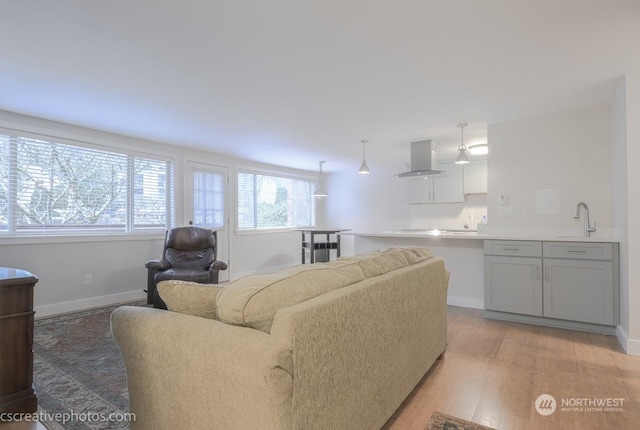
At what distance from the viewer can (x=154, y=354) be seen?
133 centimetres

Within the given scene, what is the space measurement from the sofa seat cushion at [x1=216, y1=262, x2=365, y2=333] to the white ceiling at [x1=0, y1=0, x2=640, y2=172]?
147cm

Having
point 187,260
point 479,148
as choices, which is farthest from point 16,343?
point 479,148

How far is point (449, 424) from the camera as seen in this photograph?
1.81 metres

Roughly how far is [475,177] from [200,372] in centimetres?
603

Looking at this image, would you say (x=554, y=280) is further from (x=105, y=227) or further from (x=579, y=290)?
(x=105, y=227)

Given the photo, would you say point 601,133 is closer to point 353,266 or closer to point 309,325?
point 353,266

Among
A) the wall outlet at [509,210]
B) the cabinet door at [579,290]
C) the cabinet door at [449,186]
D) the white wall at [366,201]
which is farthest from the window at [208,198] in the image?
the cabinet door at [579,290]

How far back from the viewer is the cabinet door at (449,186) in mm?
6336

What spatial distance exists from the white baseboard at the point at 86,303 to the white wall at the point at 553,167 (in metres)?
4.71

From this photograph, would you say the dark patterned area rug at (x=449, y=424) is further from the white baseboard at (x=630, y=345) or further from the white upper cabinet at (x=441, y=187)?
the white upper cabinet at (x=441, y=187)

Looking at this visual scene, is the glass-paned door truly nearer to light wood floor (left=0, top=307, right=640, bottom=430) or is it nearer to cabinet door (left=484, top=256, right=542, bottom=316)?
light wood floor (left=0, top=307, right=640, bottom=430)

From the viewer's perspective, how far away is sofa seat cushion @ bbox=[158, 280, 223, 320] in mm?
1414

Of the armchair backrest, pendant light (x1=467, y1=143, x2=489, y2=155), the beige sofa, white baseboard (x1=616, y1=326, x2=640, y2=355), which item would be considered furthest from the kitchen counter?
the beige sofa

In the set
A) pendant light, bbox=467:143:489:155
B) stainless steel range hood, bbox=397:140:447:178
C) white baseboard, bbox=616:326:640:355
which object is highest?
pendant light, bbox=467:143:489:155
